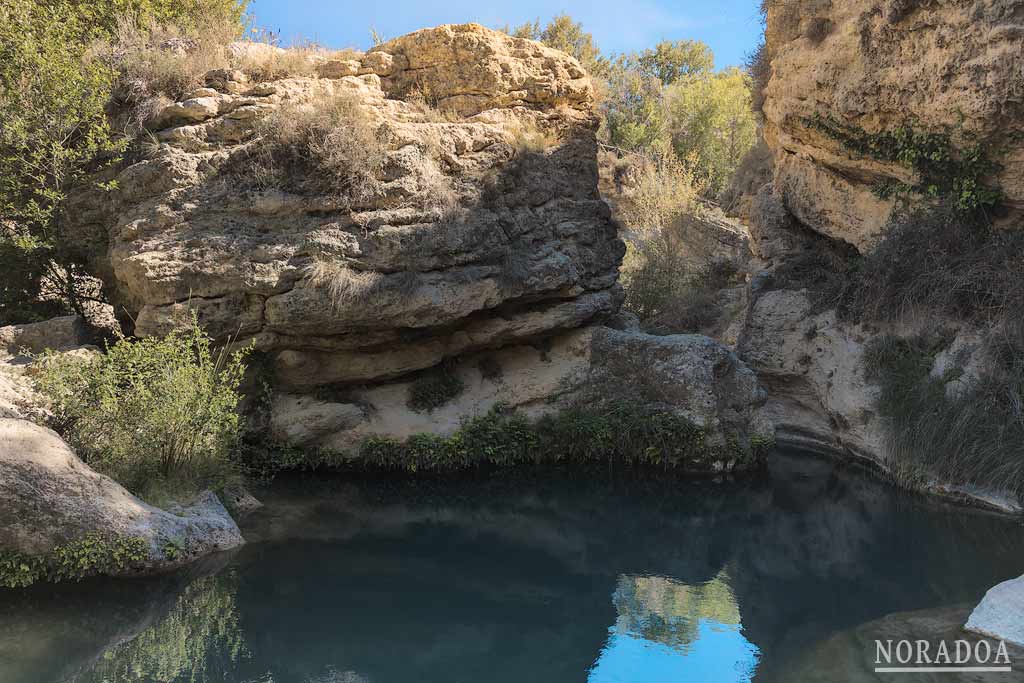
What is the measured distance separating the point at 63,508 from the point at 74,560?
1.44ft

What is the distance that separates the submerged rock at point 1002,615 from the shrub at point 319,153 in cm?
815

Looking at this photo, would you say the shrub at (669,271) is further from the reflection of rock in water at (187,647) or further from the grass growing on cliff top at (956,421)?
the reflection of rock in water at (187,647)

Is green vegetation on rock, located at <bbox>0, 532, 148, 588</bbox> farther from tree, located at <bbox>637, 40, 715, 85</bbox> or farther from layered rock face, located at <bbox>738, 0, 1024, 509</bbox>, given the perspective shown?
tree, located at <bbox>637, 40, 715, 85</bbox>

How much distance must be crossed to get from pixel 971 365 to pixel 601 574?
610cm

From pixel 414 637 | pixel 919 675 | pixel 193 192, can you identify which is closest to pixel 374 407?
pixel 193 192

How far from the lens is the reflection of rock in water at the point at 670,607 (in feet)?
21.1

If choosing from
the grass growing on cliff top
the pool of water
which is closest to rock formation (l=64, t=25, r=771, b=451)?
the pool of water

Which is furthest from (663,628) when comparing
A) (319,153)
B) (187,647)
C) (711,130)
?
(711,130)

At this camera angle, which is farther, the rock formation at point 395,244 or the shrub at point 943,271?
the shrub at point 943,271

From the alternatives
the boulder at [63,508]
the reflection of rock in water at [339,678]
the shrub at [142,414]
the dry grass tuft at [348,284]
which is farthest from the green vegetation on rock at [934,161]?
the boulder at [63,508]

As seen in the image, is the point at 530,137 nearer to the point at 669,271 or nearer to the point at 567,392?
the point at 567,392

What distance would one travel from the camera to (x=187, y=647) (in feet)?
19.2

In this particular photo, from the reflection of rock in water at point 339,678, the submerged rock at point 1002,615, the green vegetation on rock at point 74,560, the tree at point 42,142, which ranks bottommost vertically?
the reflection of rock in water at point 339,678

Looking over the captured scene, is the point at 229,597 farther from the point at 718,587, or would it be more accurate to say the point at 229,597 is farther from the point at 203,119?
the point at 203,119
